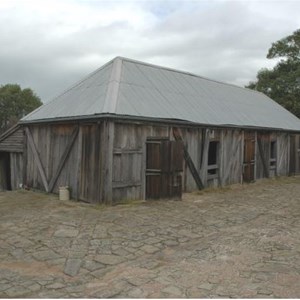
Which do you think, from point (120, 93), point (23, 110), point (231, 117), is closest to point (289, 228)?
point (120, 93)

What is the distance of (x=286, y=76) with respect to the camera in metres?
29.6

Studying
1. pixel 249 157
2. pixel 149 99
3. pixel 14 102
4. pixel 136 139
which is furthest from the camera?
pixel 14 102

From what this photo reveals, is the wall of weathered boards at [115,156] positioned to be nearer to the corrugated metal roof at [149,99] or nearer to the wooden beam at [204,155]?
the wooden beam at [204,155]

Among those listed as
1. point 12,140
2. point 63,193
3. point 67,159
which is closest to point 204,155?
point 67,159

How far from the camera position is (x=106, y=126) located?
10.5 meters

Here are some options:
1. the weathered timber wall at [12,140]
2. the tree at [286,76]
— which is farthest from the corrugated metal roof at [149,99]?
the tree at [286,76]

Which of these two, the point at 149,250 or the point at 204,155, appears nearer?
the point at 149,250

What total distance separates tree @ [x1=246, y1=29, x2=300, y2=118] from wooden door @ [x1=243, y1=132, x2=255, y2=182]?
14.0 metres

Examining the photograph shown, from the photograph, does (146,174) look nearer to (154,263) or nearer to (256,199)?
(256,199)

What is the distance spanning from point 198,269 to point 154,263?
0.73 m

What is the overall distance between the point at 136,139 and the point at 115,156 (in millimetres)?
944

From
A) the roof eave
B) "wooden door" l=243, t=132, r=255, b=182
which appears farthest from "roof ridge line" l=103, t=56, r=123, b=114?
"wooden door" l=243, t=132, r=255, b=182

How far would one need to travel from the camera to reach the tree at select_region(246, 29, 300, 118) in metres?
29.5

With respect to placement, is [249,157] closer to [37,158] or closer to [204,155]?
[204,155]
